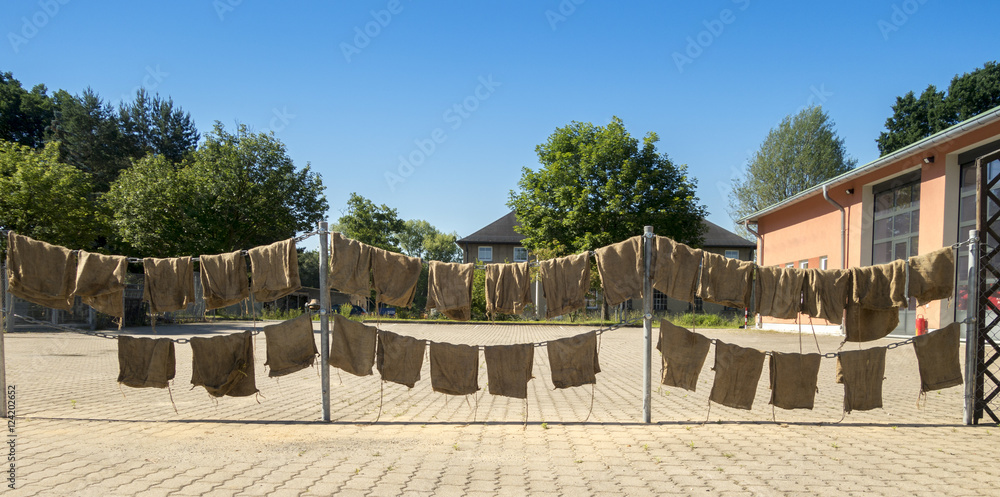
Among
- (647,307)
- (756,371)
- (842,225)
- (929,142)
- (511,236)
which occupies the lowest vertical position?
(756,371)

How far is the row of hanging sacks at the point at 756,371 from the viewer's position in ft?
20.5

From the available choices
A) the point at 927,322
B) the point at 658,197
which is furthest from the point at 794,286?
the point at 658,197

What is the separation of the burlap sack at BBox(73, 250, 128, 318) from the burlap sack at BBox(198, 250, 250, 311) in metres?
1.00

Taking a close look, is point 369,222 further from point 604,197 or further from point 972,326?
point 972,326

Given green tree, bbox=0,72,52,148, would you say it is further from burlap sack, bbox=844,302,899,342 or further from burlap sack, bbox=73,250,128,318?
burlap sack, bbox=844,302,899,342

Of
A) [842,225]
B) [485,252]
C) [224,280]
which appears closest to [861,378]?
[224,280]

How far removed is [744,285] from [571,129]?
3270 cm

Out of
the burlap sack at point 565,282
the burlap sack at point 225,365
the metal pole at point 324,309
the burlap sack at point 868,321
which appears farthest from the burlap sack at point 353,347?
the burlap sack at point 868,321

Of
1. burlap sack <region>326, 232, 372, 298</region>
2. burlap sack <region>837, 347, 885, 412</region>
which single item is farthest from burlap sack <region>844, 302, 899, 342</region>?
burlap sack <region>326, 232, 372, 298</region>

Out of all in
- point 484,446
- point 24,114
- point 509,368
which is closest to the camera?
point 484,446

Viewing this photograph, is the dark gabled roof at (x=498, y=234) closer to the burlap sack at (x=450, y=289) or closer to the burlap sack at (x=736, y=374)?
the burlap sack at (x=450, y=289)

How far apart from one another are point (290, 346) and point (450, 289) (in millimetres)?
2006

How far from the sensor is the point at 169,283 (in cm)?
664

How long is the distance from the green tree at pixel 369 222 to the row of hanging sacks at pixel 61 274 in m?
38.8
